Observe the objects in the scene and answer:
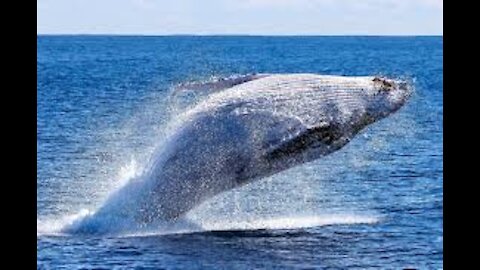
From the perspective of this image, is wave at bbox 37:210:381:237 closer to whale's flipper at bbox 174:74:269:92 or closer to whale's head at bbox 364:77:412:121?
whale's flipper at bbox 174:74:269:92

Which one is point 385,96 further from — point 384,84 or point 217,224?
point 217,224

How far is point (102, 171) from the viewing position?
25.6 meters

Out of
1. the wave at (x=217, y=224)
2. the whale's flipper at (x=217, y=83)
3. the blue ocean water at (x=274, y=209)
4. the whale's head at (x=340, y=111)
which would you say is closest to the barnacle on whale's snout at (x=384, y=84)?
the whale's head at (x=340, y=111)

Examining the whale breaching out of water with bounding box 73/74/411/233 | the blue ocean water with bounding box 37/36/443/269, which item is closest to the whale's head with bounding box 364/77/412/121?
the whale breaching out of water with bounding box 73/74/411/233

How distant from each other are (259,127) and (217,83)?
30.9 inches

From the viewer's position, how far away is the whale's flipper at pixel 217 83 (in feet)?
40.7

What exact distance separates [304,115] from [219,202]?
6.70 m

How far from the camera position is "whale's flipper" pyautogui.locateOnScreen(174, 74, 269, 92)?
12.4 metres

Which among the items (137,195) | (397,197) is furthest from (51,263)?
(397,197)

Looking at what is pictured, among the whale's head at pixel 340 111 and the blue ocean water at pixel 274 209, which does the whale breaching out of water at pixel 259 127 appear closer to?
the whale's head at pixel 340 111

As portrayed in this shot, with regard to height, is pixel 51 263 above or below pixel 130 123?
below

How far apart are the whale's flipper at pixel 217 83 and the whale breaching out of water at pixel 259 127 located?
0.01m

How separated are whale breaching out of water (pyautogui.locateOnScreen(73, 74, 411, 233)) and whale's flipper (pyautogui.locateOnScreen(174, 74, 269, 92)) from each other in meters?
0.01
